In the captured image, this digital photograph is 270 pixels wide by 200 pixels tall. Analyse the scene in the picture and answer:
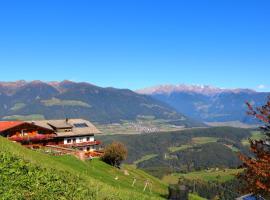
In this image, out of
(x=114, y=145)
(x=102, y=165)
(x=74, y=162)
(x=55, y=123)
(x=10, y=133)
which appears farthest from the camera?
(x=55, y=123)

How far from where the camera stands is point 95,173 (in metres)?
58.4

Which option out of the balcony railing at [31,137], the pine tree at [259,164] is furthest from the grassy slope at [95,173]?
the balcony railing at [31,137]

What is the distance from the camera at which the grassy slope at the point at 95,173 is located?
3012cm

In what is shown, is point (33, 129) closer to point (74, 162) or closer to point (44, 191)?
point (74, 162)

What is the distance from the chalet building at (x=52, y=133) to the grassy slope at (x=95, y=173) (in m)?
23.4

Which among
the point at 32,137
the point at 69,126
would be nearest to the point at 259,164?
the point at 32,137

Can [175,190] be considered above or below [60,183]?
below

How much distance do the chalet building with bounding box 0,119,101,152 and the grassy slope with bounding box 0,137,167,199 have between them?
2336 cm

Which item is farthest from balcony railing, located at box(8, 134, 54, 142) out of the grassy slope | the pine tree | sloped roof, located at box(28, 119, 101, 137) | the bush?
the pine tree

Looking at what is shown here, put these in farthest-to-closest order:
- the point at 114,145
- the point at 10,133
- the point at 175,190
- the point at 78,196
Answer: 1. the point at 10,133
2. the point at 114,145
3. the point at 175,190
4. the point at 78,196

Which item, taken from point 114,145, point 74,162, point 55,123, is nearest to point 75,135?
point 55,123

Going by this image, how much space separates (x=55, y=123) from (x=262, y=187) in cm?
8476

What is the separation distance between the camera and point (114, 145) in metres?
82.7

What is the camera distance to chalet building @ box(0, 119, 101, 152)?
90.9 m
